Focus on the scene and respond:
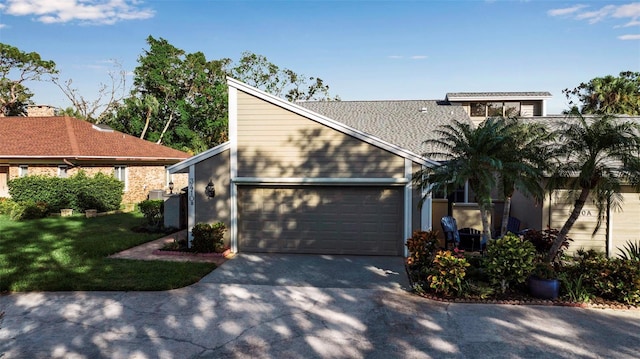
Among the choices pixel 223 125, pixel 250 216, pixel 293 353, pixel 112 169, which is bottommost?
pixel 293 353

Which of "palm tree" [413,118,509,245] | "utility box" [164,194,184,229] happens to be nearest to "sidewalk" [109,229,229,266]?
"utility box" [164,194,184,229]

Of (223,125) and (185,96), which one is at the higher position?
(185,96)

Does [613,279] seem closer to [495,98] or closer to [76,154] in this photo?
[495,98]

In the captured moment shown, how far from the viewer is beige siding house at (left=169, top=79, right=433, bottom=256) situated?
37.4ft

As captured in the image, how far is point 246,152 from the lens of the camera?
11758 mm

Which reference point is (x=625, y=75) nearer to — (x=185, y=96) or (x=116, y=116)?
(x=185, y=96)

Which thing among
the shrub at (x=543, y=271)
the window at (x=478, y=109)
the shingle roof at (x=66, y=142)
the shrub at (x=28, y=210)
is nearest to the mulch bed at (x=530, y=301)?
the shrub at (x=543, y=271)

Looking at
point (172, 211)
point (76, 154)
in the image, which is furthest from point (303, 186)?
point (76, 154)

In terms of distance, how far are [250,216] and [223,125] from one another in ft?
87.7

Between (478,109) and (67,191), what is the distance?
2080 centimetres

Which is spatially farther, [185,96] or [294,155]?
[185,96]

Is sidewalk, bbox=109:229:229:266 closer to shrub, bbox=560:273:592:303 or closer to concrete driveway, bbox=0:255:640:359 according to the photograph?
concrete driveway, bbox=0:255:640:359

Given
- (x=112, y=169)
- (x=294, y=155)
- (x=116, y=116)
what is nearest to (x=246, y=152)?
(x=294, y=155)

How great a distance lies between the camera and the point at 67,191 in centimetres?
1908
